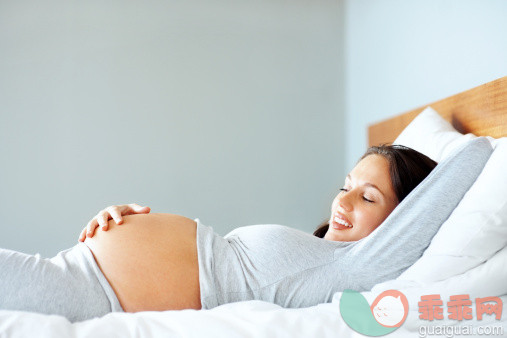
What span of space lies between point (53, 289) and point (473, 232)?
0.89 metres

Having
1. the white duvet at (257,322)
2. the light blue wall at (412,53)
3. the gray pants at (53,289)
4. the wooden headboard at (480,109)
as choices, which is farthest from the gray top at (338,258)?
the light blue wall at (412,53)

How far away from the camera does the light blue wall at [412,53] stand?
170 centimetres

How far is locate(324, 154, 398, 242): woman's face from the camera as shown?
1.35 metres

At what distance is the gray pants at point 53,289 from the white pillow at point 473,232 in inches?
26.1

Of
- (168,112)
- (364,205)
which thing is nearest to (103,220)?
(364,205)

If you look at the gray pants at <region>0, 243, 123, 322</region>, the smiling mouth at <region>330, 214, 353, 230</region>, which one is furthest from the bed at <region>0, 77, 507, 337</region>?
the smiling mouth at <region>330, 214, 353, 230</region>

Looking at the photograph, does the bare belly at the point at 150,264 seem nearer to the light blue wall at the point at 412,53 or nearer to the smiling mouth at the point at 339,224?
the smiling mouth at the point at 339,224

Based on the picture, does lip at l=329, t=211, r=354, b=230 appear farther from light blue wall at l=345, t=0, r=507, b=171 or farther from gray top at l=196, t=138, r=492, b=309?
light blue wall at l=345, t=0, r=507, b=171

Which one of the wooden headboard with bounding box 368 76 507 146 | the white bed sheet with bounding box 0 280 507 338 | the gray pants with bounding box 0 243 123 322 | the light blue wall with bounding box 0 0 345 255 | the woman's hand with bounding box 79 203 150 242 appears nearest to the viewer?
the white bed sheet with bounding box 0 280 507 338

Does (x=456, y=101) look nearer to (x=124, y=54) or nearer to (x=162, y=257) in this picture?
(x=162, y=257)

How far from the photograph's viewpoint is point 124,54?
10.3 feet

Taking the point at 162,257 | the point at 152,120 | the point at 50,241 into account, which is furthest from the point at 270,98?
the point at 162,257

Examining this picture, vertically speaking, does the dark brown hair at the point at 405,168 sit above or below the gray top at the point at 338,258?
above

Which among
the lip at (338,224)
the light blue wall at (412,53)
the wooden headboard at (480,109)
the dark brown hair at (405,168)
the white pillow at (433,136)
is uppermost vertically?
the light blue wall at (412,53)
